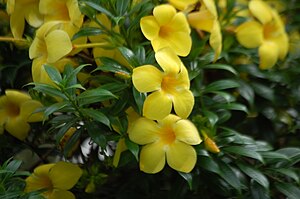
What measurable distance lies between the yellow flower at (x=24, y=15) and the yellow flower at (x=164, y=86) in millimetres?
287

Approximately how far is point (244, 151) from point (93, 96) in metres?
0.36

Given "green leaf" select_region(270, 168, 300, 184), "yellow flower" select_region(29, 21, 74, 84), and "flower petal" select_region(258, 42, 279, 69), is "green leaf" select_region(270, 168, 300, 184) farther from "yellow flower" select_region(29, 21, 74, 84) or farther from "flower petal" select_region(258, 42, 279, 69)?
"yellow flower" select_region(29, 21, 74, 84)

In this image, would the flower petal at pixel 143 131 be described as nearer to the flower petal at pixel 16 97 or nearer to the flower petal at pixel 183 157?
the flower petal at pixel 183 157

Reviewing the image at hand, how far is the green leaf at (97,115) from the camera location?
3.21 feet

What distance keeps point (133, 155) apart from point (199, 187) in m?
0.23

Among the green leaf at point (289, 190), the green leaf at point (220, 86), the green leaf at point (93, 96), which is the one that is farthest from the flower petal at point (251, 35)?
the green leaf at point (93, 96)

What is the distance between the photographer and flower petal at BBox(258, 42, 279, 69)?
1300 millimetres

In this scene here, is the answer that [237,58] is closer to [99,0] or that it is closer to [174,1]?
[174,1]

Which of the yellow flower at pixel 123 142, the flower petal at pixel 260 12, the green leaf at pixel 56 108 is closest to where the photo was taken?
the green leaf at pixel 56 108

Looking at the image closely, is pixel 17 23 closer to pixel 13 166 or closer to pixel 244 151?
pixel 13 166

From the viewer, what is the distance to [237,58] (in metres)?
1.40

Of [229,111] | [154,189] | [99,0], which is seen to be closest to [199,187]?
[154,189]

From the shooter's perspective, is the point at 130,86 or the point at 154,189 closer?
the point at 130,86

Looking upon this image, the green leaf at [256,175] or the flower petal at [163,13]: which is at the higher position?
the flower petal at [163,13]
